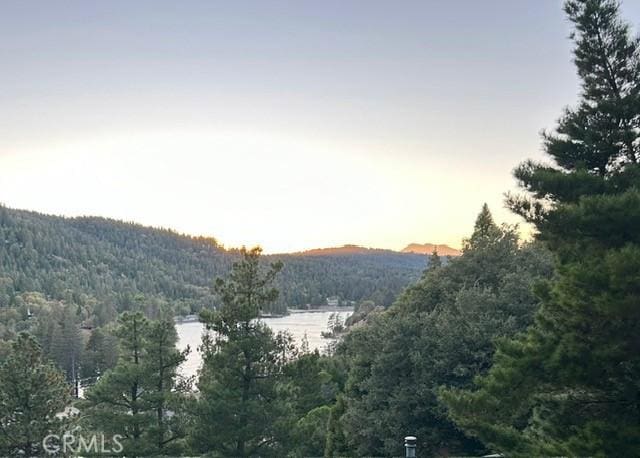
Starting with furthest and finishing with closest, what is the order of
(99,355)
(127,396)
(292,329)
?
(292,329), (99,355), (127,396)

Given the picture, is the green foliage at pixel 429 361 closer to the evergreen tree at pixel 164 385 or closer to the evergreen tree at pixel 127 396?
the evergreen tree at pixel 164 385

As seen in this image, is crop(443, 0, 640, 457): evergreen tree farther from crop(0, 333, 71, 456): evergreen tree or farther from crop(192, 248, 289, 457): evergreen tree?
crop(0, 333, 71, 456): evergreen tree

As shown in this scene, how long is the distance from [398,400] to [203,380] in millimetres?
5083

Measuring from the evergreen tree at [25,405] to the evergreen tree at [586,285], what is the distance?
9.65m

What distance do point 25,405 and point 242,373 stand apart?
5.18 metres

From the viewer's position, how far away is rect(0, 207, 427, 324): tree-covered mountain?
9931cm

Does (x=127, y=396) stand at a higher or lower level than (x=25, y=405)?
lower

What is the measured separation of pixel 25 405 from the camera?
39.0 feet

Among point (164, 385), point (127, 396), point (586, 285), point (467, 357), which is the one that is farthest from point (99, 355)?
point (586, 285)

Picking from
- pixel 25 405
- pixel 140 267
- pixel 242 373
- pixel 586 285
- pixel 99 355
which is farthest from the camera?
pixel 140 267

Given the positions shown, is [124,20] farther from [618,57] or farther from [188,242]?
[188,242]

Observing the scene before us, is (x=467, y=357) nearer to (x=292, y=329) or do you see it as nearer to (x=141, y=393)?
(x=141, y=393)

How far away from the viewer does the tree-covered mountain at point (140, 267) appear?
9931 cm

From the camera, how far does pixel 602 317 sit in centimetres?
537
